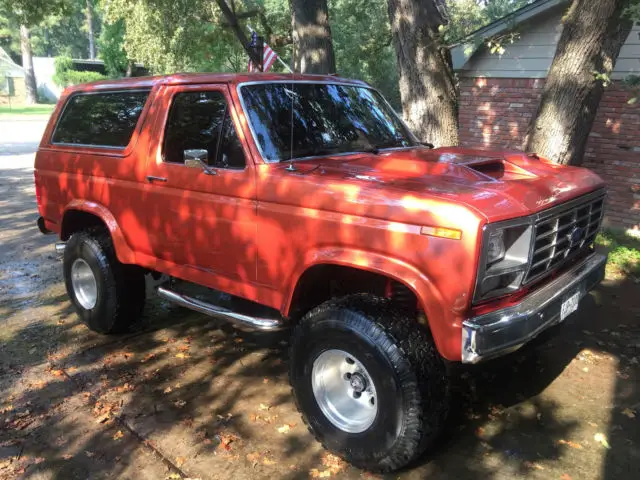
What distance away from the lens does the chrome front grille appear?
2887mm

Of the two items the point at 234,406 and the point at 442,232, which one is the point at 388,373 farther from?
the point at 234,406

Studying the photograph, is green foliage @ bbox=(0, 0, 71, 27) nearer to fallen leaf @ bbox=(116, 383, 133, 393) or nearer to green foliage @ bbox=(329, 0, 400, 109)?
green foliage @ bbox=(329, 0, 400, 109)

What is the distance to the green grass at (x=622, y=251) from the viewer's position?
6584 millimetres

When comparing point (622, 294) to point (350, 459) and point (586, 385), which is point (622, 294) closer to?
point (586, 385)

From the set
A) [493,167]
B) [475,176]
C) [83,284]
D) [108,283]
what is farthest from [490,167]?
[83,284]

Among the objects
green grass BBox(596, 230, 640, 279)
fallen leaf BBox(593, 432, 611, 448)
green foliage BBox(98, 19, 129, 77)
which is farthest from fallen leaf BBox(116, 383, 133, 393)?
green foliage BBox(98, 19, 129, 77)

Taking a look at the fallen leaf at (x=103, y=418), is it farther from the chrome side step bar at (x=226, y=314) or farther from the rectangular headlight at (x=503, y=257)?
the rectangular headlight at (x=503, y=257)

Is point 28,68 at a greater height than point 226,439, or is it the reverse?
point 28,68

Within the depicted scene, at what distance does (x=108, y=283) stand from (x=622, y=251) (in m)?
6.33

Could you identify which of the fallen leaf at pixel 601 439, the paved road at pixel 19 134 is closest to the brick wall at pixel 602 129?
the fallen leaf at pixel 601 439

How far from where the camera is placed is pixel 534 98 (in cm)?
888

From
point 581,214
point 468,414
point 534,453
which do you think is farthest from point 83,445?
point 581,214

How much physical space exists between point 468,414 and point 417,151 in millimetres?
1871

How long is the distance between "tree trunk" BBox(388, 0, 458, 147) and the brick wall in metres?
2.93
